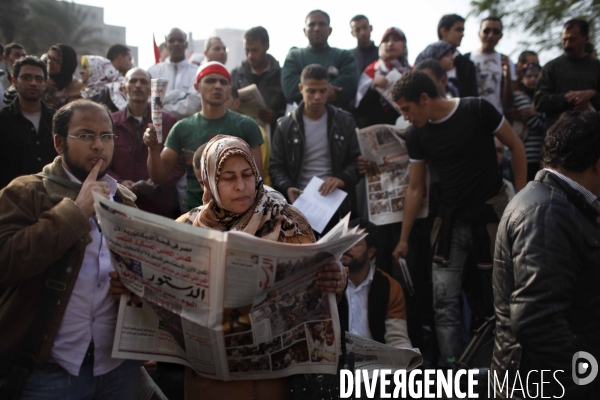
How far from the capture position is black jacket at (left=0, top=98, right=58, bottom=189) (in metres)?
4.90

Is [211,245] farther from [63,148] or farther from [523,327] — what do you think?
[523,327]

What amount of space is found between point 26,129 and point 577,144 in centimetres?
424

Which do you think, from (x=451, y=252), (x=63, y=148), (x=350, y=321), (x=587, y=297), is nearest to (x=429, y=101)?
(x=451, y=252)

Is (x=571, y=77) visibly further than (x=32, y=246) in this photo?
Yes

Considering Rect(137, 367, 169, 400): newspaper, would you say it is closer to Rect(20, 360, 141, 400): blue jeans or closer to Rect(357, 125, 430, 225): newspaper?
Rect(20, 360, 141, 400): blue jeans

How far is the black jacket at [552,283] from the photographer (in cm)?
233

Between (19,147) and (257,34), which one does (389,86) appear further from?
(19,147)

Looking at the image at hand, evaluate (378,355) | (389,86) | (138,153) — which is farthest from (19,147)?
(378,355)

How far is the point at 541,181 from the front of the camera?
2.54 m

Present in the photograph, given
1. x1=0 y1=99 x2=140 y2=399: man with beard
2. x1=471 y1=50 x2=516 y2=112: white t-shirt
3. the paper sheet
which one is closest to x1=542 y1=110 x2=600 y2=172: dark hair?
x1=0 y1=99 x2=140 y2=399: man with beard

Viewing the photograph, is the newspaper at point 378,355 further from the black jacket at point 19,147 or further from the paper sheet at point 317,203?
the black jacket at point 19,147

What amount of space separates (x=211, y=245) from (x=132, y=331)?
2.02 ft

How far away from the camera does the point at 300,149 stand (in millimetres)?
5398

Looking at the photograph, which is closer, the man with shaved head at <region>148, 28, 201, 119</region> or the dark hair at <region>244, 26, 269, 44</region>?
the man with shaved head at <region>148, 28, 201, 119</region>
